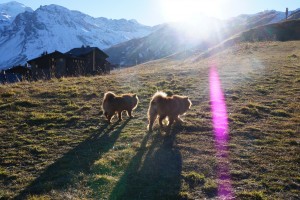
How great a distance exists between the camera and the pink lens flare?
9.15 meters

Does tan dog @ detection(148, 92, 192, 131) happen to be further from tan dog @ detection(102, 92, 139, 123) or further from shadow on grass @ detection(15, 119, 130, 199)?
tan dog @ detection(102, 92, 139, 123)

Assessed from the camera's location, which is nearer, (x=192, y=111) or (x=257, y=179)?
(x=257, y=179)

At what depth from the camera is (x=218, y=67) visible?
28.2 m

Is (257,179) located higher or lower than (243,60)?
lower

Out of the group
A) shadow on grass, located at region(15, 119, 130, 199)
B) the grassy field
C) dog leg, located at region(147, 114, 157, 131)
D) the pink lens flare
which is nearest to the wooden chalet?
the grassy field

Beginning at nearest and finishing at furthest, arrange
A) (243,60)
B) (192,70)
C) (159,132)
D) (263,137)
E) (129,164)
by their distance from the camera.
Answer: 1. (129,164)
2. (263,137)
3. (159,132)
4. (192,70)
5. (243,60)

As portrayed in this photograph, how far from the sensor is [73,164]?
1058cm

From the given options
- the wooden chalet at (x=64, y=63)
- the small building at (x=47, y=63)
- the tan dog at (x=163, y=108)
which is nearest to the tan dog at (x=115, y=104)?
the tan dog at (x=163, y=108)

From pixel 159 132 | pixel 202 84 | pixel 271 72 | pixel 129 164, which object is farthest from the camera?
pixel 271 72

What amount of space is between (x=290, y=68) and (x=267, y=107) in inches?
423

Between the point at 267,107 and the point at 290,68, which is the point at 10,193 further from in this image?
the point at 290,68

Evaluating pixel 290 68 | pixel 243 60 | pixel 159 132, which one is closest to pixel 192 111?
pixel 159 132

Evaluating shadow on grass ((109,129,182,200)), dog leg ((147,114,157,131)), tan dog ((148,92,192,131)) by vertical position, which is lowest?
shadow on grass ((109,129,182,200))

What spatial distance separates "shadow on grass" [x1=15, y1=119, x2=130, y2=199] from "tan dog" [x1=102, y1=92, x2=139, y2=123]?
1205mm
